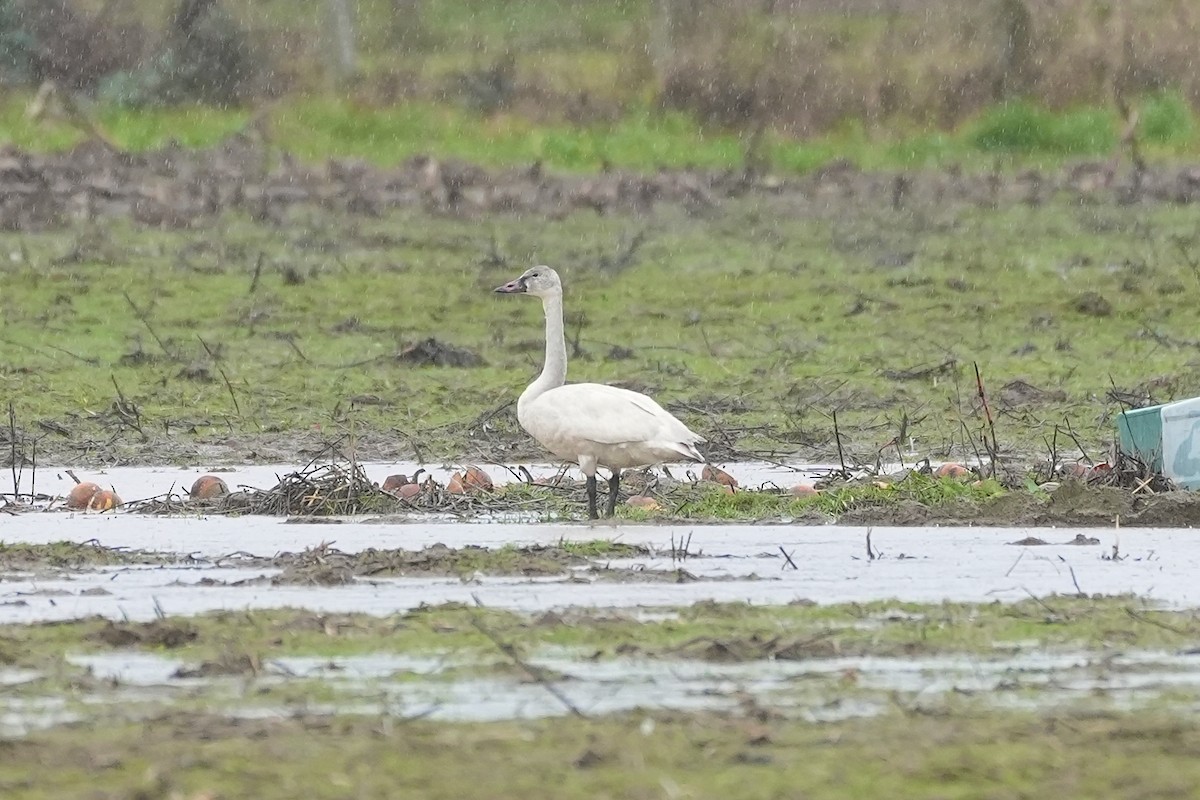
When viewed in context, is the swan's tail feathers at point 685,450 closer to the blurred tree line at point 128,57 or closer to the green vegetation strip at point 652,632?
the green vegetation strip at point 652,632

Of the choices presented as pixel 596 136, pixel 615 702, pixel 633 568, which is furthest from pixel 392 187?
pixel 615 702

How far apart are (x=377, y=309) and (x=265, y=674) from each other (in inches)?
497

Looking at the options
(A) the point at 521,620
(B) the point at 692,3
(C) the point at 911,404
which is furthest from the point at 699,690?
(B) the point at 692,3

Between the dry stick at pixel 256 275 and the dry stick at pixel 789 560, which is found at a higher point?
the dry stick at pixel 256 275

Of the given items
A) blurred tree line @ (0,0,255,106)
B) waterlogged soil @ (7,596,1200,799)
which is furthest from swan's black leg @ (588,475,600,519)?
blurred tree line @ (0,0,255,106)

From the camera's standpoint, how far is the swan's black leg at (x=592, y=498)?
38.5ft

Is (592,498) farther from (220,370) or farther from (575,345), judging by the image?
(575,345)

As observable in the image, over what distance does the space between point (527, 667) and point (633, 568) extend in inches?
100

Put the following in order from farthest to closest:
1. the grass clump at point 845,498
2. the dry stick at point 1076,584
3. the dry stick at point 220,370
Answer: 1. the dry stick at point 220,370
2. the grass clump at point 845,498
3. the dry stick at point 1076,584

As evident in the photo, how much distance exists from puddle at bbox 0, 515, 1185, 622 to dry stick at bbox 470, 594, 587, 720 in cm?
77

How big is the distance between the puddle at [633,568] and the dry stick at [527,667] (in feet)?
2.52

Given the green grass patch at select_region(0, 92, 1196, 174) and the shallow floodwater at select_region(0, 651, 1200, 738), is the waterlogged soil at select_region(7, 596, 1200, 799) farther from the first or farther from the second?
the green grass patch at select_region(0, 92, 1196, 174)

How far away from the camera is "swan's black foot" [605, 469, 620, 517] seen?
11953mm

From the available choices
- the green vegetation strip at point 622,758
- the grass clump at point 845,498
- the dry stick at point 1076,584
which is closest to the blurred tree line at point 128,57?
the grass clump at point 845,498
